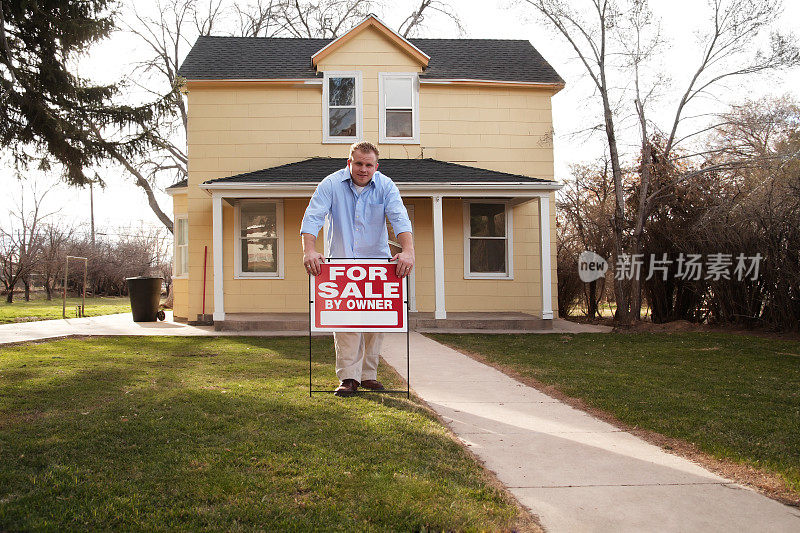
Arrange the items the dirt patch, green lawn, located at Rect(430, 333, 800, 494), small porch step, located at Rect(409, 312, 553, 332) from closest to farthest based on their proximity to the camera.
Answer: the dirt patch
green lawn, located at Rect(430, 333, 800, 494)
small porch step, located at Rect(409, 312, 553, 332)

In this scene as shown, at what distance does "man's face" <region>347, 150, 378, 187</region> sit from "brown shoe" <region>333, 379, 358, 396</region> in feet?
5.37

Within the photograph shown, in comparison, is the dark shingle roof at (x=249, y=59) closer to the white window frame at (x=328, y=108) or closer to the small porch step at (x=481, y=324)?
the white window frame at (x=328, y=108)

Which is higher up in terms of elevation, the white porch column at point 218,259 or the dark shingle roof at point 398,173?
the dark shingle roof at point 398,173

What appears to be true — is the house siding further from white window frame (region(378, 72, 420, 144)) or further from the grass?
the grass

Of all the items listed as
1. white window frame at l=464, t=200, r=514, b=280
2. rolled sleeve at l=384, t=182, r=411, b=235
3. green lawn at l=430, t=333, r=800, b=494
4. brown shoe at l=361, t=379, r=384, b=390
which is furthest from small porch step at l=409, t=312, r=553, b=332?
rolled sleeve at l=384, t=182, r=411, b=235

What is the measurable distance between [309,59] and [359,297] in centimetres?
1124

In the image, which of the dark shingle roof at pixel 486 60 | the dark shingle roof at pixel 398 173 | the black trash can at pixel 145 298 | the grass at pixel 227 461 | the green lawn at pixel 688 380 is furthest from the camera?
the black trash can at pixel 145 298

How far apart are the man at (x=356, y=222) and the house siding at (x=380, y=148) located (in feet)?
29.7

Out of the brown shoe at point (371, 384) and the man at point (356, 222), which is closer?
the man at point (356, 222)

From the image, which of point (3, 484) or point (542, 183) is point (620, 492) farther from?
point (542, 183)

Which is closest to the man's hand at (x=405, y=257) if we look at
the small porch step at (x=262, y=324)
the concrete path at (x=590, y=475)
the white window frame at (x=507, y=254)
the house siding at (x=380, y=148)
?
the concrete path at (x=590, y=475)

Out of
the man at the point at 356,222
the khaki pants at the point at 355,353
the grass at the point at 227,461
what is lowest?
the grass at the point at 227,461

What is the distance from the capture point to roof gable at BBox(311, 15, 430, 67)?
556 inches

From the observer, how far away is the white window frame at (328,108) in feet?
46.6
